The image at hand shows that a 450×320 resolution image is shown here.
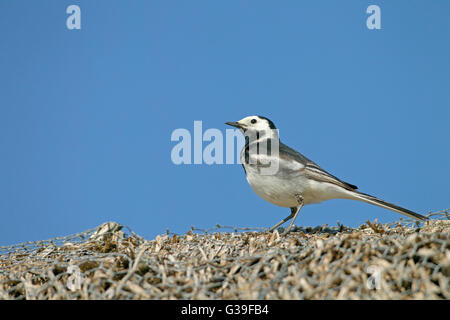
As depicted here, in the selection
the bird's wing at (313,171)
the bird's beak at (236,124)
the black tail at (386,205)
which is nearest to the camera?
the black tail at (386,205)

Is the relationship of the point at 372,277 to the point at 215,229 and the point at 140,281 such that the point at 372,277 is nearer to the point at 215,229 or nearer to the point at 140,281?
the point at 140,281

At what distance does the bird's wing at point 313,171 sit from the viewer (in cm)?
768

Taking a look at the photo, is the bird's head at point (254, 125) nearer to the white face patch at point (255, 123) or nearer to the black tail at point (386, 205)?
the white face patch at point (255, 123)

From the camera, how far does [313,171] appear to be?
779 cm

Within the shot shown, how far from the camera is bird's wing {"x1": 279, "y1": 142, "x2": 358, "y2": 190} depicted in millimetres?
7678

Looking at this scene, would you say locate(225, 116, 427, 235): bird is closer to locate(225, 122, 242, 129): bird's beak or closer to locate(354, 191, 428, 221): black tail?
locate(354, 191, 428, 221): black tail

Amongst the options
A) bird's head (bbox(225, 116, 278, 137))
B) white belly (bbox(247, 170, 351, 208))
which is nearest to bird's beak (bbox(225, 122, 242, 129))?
bird's head (bbox(225, 116, 278, 137))

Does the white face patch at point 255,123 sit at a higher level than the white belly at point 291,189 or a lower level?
higher

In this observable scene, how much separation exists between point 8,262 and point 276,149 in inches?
184

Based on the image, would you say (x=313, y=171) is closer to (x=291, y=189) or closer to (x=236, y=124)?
(x=291, y=189)

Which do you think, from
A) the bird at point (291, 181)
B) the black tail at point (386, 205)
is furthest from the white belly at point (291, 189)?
the black tail at point (386, 205)

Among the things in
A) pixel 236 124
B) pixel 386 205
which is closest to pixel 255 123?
pixel 236 124
